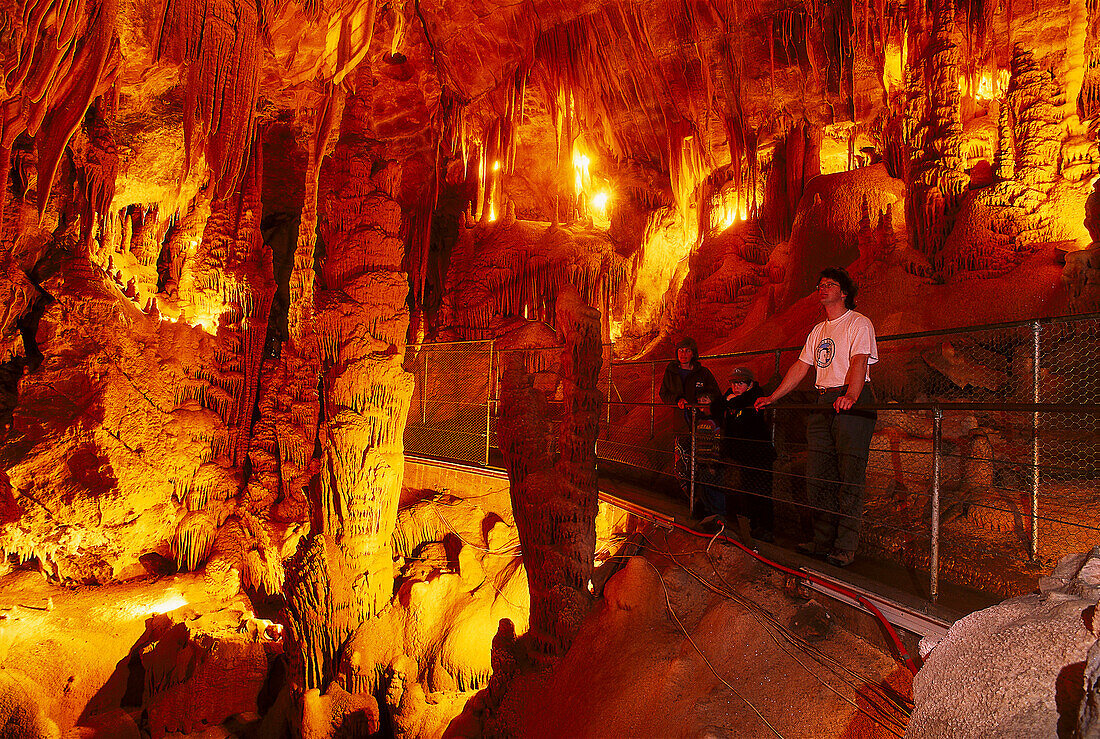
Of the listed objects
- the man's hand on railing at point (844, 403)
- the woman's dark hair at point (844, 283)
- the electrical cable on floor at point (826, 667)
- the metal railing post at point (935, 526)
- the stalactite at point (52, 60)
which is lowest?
the electrical cable on floor at point (826, 667)

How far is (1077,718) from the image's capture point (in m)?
1.14

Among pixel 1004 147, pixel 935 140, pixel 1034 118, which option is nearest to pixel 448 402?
pixel 935 140

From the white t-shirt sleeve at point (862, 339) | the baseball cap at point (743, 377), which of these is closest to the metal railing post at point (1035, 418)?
the white t-shirt sleeve at point (862, 339)

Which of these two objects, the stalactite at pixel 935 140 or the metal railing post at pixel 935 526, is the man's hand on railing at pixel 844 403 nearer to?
the metal railing post at pixel 935 526

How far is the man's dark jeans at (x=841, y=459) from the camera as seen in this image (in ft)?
10.9

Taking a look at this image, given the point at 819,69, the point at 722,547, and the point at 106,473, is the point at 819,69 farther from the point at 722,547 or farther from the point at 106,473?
the point at 106,473

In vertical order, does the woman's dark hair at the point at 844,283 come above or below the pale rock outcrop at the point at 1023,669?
above

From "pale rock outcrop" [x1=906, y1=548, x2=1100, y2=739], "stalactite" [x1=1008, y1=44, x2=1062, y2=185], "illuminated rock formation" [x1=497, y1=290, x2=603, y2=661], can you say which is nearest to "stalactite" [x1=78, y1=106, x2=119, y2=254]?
"illuminated rock formation" [x1=497, y1=290, x2=603, y2=661]

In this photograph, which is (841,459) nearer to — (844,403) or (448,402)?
(844,403)

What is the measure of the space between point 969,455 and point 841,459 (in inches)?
93.1

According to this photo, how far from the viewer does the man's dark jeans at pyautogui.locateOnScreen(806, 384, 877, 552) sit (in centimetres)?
332

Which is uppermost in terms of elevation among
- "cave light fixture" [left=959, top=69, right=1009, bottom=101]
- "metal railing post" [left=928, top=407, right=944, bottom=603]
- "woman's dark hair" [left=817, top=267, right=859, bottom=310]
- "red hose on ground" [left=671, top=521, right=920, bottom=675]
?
"cave light fixture" [left=959, top=69, right=1009, bottom=101]

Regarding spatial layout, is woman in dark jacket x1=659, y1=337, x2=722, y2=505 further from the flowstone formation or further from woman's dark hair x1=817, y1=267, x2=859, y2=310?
woman's dark hair x1=817, y1=267, x2=859, y2=310

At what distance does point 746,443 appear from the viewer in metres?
4.51
